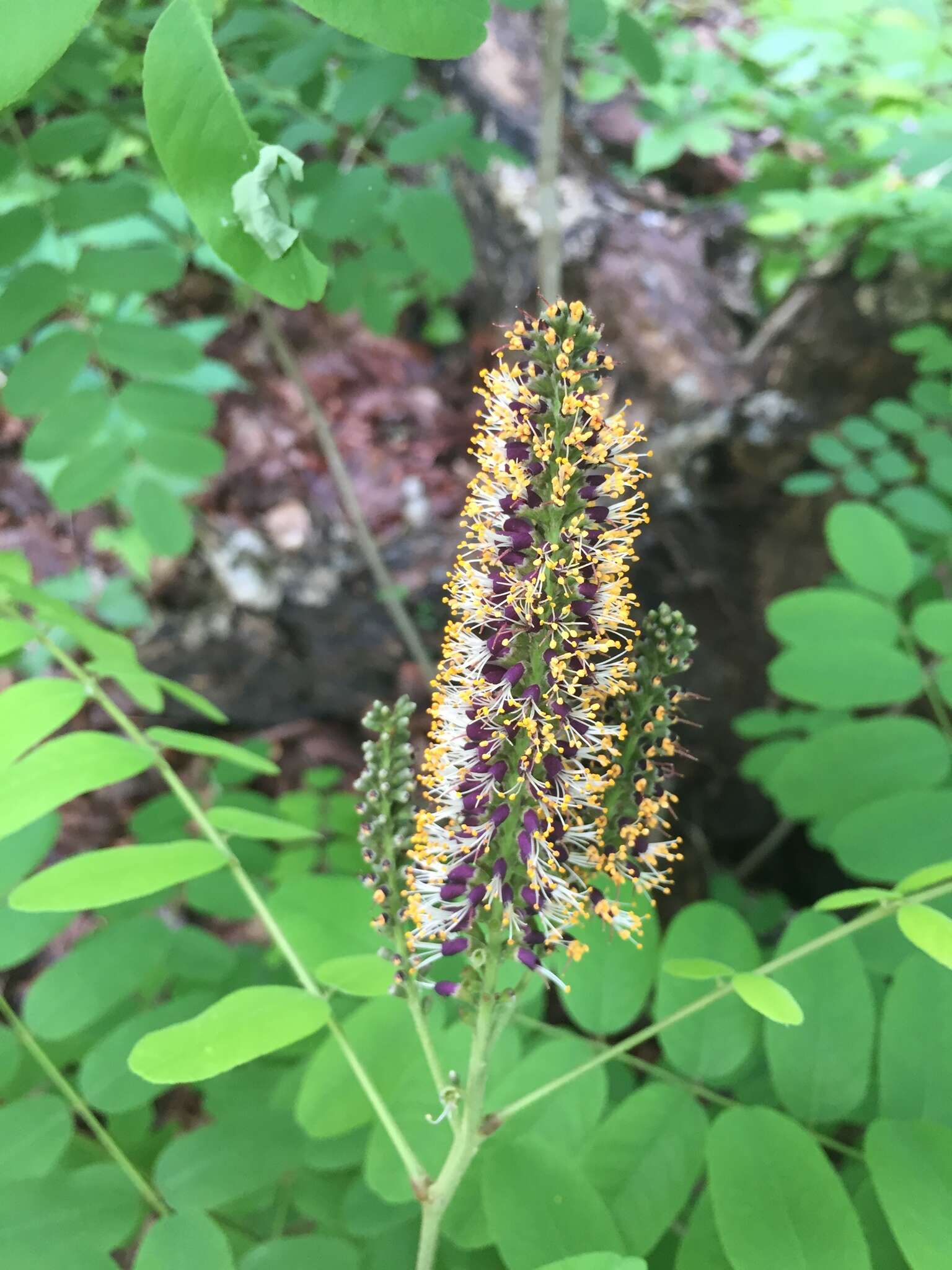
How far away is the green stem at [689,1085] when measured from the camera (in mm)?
1114

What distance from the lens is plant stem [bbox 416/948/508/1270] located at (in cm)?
96

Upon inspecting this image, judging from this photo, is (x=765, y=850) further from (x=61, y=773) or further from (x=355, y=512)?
(x=61, y=773)

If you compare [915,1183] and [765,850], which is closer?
[915,1183]

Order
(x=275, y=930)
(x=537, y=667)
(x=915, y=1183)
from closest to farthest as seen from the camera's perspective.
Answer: (x=537, y=667) < (x=915, y=1183) < (x=275, y=930)

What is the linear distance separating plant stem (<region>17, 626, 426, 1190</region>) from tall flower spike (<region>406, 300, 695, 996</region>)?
24cm

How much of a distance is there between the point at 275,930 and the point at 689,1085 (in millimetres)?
642

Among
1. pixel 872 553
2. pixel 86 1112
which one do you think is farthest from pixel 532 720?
pixel 872 553

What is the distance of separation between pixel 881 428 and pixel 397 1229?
2539mm

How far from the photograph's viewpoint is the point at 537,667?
0.87m

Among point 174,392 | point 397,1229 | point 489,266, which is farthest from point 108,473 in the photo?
point 489,266

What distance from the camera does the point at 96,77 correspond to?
1.77 meters

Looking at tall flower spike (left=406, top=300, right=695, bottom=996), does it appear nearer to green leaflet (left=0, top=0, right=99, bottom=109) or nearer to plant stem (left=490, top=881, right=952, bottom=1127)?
plant stem (left=490, top=881, right=952, bottom=1127)

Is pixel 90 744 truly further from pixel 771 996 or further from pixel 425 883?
pixel 771 996

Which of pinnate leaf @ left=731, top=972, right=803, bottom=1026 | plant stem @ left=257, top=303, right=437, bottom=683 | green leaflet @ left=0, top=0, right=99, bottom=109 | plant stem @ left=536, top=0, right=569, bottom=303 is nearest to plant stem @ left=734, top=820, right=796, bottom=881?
plant stem @ left=257, top=303, right=437, bottom=683
